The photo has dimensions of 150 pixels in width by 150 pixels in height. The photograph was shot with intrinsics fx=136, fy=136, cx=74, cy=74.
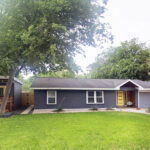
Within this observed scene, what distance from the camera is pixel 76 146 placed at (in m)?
4.19

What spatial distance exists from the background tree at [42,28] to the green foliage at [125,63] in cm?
1600

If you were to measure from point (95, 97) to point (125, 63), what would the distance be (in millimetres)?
13366

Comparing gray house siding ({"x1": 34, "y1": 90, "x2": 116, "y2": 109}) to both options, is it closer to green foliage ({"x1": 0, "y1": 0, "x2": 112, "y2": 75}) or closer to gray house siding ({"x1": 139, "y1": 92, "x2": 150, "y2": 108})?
gray house siding ({"x1": 139, "y1": 92, "x2": 150, "y2": 108})

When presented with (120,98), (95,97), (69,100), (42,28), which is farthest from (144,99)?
(42,28)

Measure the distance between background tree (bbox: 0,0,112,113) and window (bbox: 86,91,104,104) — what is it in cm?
477

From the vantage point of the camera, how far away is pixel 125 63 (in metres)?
23.6

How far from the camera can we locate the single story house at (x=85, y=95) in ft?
38.9

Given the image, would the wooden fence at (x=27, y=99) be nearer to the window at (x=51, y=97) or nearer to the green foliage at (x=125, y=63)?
the window at (x=51, y=97)

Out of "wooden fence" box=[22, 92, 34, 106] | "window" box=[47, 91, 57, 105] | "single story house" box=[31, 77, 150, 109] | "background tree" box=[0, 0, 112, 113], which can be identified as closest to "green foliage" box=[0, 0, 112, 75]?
"background tree" box=[0, 0, 112, 113]

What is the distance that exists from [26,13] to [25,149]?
7.28 metres

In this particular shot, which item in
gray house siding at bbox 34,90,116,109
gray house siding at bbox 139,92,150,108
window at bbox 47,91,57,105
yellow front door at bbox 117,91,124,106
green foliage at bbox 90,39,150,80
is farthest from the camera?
green foliage at bbox 90,39,150,80

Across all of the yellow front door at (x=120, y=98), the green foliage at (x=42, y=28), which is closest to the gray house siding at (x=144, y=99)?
the yellow front door at (x=120, y=98)

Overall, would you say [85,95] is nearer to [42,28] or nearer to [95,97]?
[95,97]

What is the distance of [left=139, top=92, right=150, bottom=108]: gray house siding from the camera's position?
13.3 m
